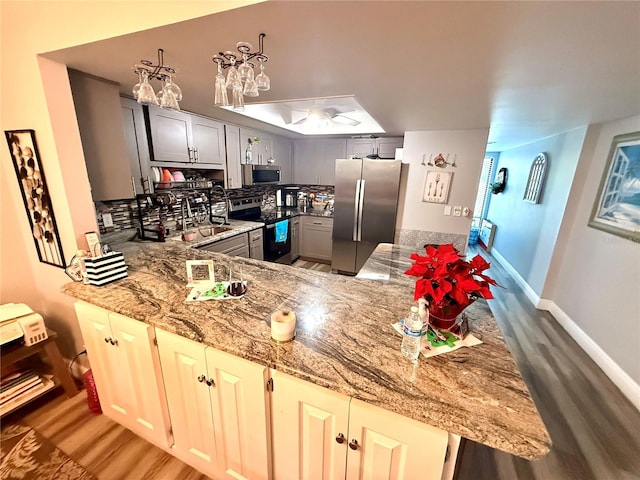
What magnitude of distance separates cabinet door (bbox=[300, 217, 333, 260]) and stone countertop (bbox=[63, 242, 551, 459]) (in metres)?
2.72

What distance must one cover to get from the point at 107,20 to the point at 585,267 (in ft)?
14.2

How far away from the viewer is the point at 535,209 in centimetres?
388

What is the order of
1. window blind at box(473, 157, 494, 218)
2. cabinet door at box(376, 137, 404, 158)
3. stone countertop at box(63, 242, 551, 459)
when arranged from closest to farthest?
stone countertop at box(63, 242, 551, 459) < cabinet door at box(376, 137, 404, 158) < window blind at box(473, 157, 494, 218)

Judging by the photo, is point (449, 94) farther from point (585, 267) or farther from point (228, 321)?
point (585, 267)

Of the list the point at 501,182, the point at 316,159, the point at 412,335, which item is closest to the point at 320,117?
the point at 316,159

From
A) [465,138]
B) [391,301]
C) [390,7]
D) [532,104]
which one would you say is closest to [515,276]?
[465,138]

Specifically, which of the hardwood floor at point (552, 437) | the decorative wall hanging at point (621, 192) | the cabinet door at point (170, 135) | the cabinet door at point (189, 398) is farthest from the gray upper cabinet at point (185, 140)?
the decorative wall hanging at point (621, 192)

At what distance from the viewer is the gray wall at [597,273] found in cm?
215

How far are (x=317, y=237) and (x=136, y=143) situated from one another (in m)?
2.90

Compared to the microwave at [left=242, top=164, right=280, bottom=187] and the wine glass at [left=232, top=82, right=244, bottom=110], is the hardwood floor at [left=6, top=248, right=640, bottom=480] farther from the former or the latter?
the microwave at [left=242, top=164, right=280, bottom=187]

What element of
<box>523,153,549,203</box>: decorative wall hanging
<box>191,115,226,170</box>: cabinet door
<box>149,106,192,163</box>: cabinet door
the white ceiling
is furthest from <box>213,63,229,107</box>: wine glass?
<box>523,153,549,203</box>: decorative wall hanging

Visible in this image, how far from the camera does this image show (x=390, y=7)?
0.88 m

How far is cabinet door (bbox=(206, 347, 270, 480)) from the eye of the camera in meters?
1.08

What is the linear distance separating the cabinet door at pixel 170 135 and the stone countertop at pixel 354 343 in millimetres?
1305
